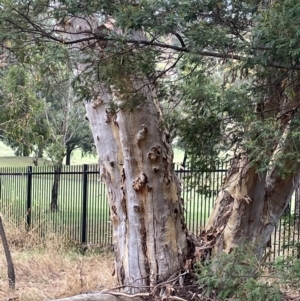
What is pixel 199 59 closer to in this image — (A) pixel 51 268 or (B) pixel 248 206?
(B) pixel 248 206

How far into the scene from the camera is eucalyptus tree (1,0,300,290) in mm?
3092

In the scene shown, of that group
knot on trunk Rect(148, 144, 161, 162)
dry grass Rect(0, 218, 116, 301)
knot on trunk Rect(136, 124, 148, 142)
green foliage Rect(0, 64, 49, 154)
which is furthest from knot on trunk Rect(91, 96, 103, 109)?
green foliage Rect(0, 64, 49, 154)

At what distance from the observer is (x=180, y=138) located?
15.2 ft

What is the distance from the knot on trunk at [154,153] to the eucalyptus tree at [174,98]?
0.4 inches

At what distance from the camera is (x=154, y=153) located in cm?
541

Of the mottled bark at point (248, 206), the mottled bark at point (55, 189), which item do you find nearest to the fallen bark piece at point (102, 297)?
the mottled bark at point (248, 206)

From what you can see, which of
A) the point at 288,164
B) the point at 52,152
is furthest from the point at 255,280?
the point at 52,152

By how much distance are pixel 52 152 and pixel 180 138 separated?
723cm

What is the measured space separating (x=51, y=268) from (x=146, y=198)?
3.78 metres

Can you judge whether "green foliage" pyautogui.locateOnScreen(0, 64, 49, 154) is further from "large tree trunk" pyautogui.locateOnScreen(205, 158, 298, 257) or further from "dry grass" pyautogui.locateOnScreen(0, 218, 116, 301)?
"large tree trunk" pyautogui.locateOnScreen(205, 158, 298, 257)

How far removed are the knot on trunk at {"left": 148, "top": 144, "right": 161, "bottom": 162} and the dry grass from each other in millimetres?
2383

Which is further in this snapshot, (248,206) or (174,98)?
(248,206)

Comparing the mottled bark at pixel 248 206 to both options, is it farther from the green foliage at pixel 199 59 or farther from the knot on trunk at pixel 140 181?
the knot on trunk at pixel 140 181

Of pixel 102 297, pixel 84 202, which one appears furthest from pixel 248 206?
pixel 84 202
